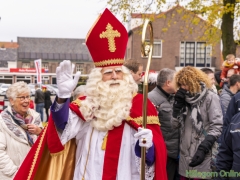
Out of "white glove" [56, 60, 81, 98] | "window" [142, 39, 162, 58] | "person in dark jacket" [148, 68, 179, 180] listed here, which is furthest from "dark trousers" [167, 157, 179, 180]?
"window" [142, 39, 162, 58]

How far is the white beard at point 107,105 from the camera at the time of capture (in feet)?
12.0

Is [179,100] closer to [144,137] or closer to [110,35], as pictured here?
[110,35]

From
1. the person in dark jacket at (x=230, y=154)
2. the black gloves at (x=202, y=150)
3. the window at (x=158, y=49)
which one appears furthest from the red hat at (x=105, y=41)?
the window at (x=158, y=49)

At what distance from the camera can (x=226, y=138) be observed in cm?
334

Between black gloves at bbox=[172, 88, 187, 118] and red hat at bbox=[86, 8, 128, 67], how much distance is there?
1.22m

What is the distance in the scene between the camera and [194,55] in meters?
41.0

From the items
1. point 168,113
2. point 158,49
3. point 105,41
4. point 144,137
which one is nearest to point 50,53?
point 158,49

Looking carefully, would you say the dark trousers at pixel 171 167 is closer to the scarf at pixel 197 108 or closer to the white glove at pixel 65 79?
the scarf at pixel 197 108

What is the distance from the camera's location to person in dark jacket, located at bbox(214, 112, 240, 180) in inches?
125

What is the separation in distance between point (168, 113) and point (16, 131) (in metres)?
1.97

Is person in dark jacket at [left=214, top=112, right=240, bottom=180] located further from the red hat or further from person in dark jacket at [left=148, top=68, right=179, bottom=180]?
person in dark jacket at [left=148, top=68, right=179, bottom=180]

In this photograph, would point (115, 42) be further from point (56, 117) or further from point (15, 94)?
point (15, 94)

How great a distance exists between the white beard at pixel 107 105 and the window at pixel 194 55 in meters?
37.7

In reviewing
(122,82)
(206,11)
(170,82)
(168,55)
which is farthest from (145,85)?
(168,55)
